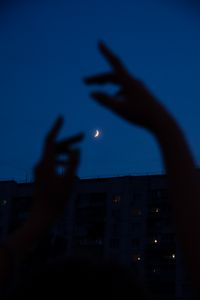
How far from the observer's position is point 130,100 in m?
1.92

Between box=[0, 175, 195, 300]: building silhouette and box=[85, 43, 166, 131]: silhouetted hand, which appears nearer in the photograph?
box=[85, 43, 166, 131]: silhouetted hand

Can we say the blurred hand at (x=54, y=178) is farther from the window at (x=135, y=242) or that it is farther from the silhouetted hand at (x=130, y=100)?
the window at (x=135, y=242)

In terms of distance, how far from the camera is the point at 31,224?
2.22 m

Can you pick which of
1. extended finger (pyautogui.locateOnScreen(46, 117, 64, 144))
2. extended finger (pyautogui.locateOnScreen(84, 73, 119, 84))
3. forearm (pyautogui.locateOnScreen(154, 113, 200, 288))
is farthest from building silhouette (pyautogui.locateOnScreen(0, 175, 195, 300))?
forearm (pyautogui.locateOnScreen(154, 113, 200, 288))

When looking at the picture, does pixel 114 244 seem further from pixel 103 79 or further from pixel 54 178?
pixel 103 79

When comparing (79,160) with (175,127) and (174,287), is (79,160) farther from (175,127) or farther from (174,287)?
(174,287)

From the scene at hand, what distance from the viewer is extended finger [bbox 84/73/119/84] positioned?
1996 millimetres

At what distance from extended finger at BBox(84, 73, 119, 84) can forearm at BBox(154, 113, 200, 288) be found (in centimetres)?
24

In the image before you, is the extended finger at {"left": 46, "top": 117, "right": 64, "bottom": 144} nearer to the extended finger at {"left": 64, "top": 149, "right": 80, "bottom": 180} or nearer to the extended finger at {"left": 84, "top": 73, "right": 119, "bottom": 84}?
the extended finger at {"left": 64, "top": 149, "right": 80, "bottom": 180}

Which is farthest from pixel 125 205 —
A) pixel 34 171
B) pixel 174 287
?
pixel 34 171

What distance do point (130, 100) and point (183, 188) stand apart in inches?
13.8

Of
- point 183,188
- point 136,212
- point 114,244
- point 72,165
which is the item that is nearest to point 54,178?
point 72,165

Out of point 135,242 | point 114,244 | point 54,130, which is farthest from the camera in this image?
point 114,244

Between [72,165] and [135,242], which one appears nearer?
[72,165]
